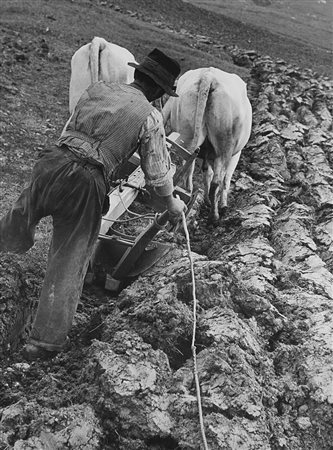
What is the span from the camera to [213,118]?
7.13m

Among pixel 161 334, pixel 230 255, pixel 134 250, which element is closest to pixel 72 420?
pixel 161 334

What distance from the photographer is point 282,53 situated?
1182 inches

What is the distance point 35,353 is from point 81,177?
1.28 meters

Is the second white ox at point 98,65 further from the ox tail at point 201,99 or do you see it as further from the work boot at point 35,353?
the work boot at point 35,353

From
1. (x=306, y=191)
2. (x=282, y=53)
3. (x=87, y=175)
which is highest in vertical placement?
(x=87, y=175)

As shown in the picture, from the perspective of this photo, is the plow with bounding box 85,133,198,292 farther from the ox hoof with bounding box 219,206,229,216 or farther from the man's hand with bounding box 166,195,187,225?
the ox hoof with bounding box 219,206,229,216

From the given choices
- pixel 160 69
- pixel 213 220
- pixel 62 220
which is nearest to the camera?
pixel 62 220

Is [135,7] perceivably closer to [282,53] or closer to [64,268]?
[282,53]

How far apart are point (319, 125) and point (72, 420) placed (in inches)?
446

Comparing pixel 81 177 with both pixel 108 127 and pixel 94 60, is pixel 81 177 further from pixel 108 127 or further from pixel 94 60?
pixel 94 60

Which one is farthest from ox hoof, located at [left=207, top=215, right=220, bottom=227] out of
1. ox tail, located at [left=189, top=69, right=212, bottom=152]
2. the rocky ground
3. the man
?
the man

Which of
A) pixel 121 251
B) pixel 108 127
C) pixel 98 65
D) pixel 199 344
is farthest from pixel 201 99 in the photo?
pixel 199 344

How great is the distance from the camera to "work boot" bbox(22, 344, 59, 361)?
4.07 meters

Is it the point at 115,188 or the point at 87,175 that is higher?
the point at 87,175
